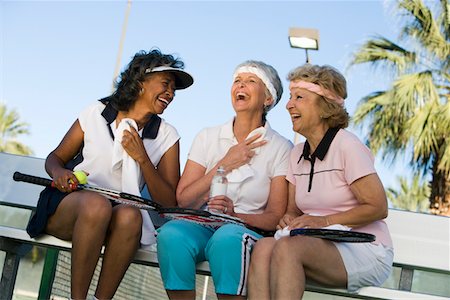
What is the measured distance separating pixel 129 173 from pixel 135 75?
0.59m

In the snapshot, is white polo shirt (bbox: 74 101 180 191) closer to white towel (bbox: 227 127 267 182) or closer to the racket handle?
the racket handle

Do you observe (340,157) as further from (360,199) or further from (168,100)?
(168,100)

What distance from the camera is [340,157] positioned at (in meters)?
4.19

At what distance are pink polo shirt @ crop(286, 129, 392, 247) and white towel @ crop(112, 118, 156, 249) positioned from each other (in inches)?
30.1

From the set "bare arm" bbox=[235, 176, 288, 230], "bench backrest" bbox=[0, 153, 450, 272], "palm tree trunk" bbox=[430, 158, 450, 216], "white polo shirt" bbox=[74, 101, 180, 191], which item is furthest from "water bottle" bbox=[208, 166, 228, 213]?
"palm tree trunk" bbox=[430, 158, 450, 216]

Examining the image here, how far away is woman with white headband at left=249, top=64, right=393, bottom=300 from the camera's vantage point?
3.74 meters

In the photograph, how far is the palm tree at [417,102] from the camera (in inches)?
604

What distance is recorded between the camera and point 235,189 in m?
4.42

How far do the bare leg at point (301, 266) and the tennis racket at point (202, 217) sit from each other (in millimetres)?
365

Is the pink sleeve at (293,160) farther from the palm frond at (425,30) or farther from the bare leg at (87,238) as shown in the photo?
the palm frond at (425,30)

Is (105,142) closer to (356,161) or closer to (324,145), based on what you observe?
(324,145)

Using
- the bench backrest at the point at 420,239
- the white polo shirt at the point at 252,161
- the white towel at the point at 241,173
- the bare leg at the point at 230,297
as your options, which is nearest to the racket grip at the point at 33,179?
the white polo shirt at the point at 252,161

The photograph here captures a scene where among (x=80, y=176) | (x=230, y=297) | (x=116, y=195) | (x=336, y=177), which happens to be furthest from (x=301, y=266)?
(x=80, y=176)

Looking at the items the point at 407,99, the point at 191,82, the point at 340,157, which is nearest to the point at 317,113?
the point at 340,157
